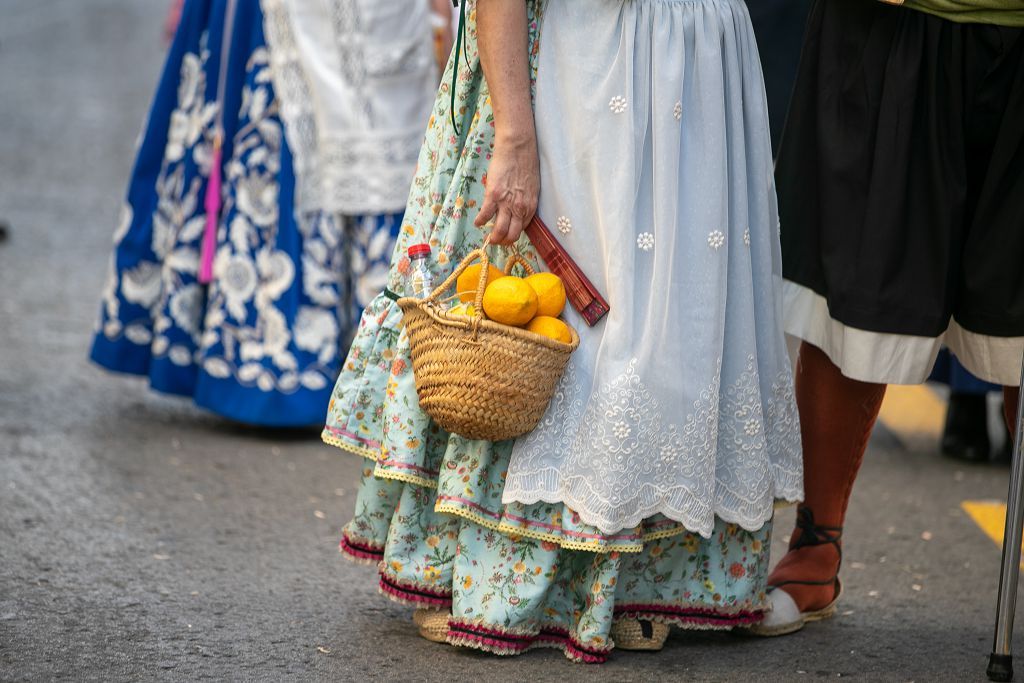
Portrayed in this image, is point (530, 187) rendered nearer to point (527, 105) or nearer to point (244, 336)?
point (527, 105)

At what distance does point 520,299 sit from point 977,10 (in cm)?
103

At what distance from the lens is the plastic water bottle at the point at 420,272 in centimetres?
258

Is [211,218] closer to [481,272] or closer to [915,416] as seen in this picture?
[481,272]

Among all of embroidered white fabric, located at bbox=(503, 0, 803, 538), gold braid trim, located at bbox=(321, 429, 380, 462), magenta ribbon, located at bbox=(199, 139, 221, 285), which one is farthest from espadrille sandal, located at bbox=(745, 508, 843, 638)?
magenta ribbon, located at bbox=(199, 139, 221, 285)

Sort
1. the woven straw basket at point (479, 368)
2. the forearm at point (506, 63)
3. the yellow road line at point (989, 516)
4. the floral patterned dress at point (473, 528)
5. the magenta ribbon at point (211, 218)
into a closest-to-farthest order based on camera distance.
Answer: the woven straw basket at point (479, 368)
the forearm at point (506, 63)
the floral patterned dress at point (473, 528)
the yellow road line at point (989, 516)
the magenta ribbon at point (211, 218)

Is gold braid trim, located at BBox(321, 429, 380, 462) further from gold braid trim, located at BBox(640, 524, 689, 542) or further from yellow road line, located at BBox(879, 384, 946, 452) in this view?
yellow road line, located at BBox(879, 384, 946, 452)

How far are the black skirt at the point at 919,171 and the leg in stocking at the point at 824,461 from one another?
0.69 feet

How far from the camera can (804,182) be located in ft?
9.38

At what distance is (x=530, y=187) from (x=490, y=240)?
121mm

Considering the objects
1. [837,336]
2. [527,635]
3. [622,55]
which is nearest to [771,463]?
[837,336]

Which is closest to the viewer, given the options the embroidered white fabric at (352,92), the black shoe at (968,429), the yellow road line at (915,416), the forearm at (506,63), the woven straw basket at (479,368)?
the woven straw basket at (479,368)

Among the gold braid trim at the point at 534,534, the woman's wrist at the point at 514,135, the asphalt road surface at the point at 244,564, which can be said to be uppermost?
the woman's wrist at the point at 514,135

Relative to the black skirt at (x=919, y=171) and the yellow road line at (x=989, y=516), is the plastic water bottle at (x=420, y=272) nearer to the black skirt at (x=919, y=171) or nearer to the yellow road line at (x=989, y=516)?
the black skirt at (x=919, y=171)

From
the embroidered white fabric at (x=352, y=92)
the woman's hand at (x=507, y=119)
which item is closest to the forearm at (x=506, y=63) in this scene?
the woman's hand at (x=507, y=119)
